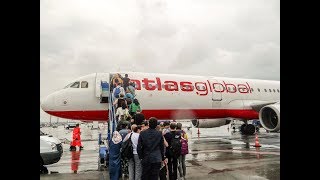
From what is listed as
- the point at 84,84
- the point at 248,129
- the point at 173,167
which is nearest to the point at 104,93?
the point at 84,84

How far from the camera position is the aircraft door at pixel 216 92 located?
64.6 feet

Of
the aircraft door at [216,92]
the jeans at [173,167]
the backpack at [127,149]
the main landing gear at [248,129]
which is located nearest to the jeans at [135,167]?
the backpack at [127,149]

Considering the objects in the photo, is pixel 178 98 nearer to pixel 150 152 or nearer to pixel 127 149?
pixel 127 149

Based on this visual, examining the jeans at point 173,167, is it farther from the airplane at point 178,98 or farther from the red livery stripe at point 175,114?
the red livery stripe at point 175,114

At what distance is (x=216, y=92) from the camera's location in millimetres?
19891

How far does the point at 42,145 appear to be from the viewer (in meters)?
9.59

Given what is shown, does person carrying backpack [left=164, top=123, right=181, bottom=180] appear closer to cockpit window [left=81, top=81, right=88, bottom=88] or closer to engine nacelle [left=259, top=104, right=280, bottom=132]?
cockpit window [left=81, top=81, right=88, bottom=88]

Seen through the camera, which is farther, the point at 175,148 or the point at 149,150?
the point at 175,148

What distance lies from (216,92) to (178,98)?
293 centimetres

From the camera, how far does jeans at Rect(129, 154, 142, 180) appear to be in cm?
701

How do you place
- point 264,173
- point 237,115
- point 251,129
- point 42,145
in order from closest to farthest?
point 264,173
point 42,145
point 237,115
point 251,129
